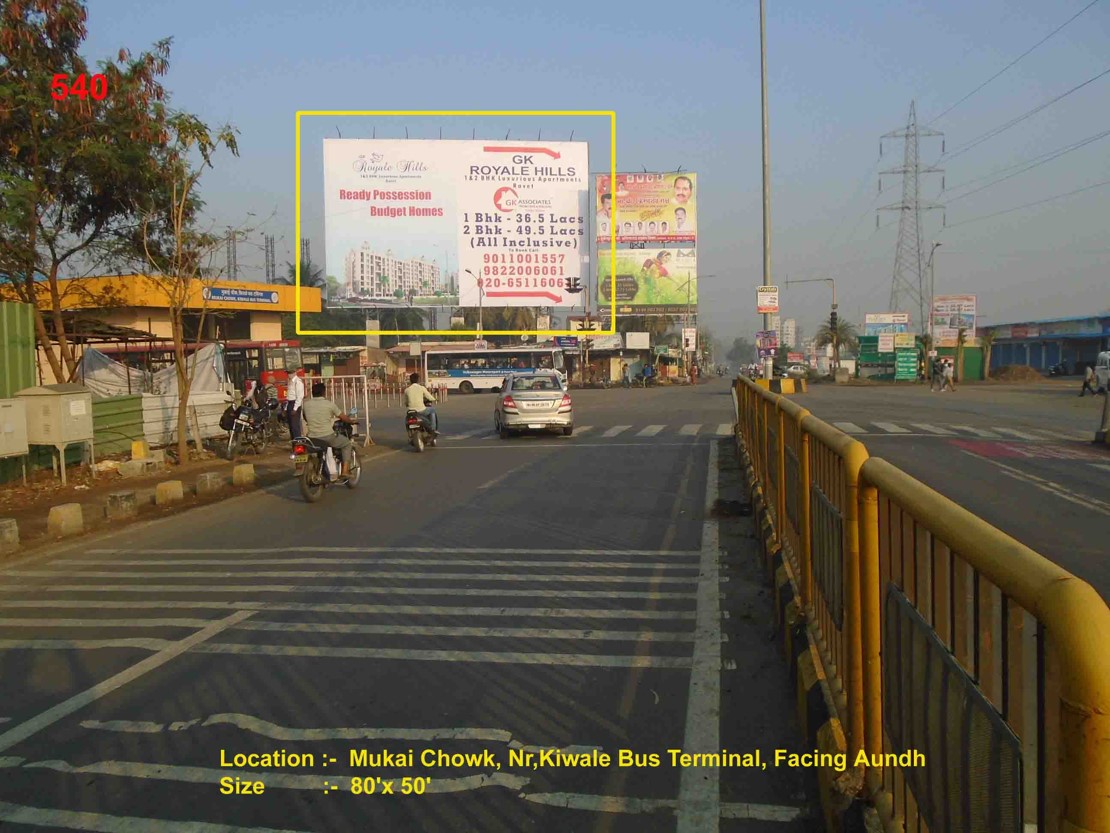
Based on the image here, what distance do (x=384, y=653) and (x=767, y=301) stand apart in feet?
62.6

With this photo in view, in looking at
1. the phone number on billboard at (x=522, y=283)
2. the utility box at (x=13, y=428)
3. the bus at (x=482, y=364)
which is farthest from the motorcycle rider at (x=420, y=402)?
the bus at (x=482, y=364)

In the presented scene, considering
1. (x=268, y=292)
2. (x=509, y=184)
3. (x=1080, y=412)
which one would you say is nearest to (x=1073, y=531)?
(x=509, y=184)

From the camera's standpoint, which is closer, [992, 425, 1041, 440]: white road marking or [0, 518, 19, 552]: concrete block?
[0, 518, 19, 552]: concrete block

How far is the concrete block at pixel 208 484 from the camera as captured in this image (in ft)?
44.3

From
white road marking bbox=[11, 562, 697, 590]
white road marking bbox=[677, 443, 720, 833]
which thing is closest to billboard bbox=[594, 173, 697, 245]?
white road marking bbox=[11, 562, 697, 590]

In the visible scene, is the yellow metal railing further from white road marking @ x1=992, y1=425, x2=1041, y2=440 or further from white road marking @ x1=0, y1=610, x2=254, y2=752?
white road marking @ x1=992, y1=425, x2=1041, y2=440

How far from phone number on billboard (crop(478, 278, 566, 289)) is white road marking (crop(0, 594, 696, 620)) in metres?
18.9

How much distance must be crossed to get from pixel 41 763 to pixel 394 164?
22.3 metres

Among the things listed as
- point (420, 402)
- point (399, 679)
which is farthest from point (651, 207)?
point (399, 679)

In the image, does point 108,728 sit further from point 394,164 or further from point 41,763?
point 394,164

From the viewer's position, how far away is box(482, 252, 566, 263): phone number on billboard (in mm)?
25375

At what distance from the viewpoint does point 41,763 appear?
425 cm

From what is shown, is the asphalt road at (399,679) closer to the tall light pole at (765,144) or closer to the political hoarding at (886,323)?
the tall light pole at (765,144)

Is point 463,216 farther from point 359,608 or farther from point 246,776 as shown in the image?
point 246,776
